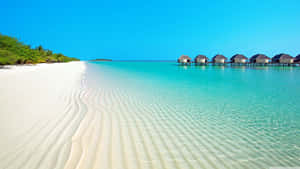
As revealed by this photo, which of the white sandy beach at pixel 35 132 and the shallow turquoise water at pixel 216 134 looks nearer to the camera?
the white sandy beach at pixel 35 132

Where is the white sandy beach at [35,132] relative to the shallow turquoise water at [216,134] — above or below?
above

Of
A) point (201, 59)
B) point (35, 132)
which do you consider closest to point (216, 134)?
point (35, 132)

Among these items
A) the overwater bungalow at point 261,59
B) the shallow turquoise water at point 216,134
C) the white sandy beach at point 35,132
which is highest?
the overwater bungalow at point 261,59

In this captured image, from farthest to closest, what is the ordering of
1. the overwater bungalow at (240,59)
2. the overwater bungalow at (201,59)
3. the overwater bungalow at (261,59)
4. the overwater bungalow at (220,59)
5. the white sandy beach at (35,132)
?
the overwater bungalow at (201,59) → the overwater bungalow at (220,59) → the overwater bungalow at (240,59) → the overwater bungalow at (261,59) → the white sandy beach at (35,132)

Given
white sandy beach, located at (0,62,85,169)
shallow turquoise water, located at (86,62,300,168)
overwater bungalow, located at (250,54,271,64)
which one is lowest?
shallow turquoise water, located at (86,62,300,168)

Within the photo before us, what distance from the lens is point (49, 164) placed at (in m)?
1.68

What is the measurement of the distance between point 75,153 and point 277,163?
8.59 feet

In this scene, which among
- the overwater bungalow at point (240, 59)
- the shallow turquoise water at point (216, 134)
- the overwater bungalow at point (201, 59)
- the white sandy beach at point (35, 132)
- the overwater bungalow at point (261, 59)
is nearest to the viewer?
the white sandy beach at point (35, 132)

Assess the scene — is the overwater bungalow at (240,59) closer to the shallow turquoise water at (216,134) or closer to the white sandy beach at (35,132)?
the shallow turquoise water at (216,134)

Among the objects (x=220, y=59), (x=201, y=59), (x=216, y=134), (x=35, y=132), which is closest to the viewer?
(x=35, y=132)

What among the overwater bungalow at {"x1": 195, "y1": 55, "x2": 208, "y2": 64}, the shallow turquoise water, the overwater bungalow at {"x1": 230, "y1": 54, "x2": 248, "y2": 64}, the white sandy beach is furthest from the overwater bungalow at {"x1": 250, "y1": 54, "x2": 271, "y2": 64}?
the white sandy beach

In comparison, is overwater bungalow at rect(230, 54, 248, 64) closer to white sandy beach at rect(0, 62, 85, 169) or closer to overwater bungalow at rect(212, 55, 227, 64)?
overwater bungalow at rect(212, 55, 227, 64)

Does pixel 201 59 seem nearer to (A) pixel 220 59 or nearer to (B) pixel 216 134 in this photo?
(A) pixel 220 59

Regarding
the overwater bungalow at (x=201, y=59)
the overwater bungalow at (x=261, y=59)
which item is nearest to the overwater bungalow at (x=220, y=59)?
the overwater bungalow at (x=201, y=59)
